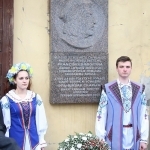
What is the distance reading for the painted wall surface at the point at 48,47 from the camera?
16.0ft

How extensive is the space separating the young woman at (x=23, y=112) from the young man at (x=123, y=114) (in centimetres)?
63

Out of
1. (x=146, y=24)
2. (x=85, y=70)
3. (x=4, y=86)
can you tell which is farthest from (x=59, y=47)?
(x=146, y=24)

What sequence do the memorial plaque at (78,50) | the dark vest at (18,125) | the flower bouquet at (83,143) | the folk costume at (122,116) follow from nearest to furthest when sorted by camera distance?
the flower bouquet at (83,143), the dark vest at (18,125), the folk costume at (122,116), the memorial plaque at (78,50)

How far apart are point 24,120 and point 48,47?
0.99m

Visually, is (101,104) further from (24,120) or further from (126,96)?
(24,120)

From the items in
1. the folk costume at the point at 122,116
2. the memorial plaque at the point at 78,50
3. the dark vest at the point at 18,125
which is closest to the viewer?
the dark vest at the point at 18,125

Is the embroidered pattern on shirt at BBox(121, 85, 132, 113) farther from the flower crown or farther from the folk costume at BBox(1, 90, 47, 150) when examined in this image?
the flower crown

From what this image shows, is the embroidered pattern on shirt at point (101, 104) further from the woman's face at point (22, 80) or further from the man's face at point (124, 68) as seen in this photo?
the woman's face at point (22, 80)

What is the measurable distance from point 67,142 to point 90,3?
65.7 inches

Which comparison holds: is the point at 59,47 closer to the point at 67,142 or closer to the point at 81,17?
the point at 81,17

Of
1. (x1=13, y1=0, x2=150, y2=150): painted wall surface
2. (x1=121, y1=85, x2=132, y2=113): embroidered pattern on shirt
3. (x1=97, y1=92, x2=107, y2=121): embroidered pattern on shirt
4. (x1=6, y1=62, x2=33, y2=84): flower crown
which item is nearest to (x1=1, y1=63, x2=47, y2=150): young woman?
(x1=6, y1=62, x2=33, y2=84): flower crown

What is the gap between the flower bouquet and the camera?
4.13m

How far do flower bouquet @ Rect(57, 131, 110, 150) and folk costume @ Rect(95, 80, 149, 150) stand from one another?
26 cm

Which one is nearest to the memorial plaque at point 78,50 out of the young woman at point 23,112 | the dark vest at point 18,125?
the young woman at point 23,112
